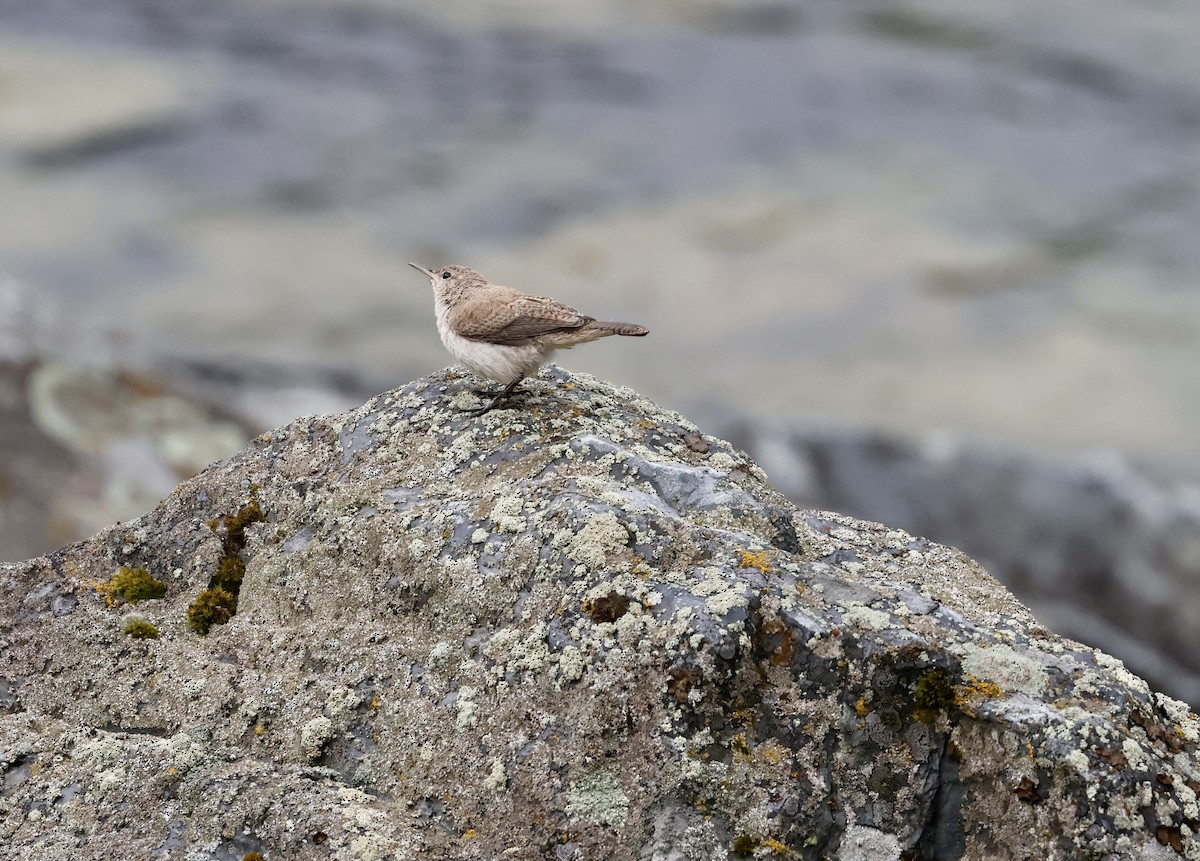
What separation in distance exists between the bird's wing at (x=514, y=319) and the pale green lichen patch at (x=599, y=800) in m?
2.98

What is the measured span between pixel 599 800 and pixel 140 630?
2.44 metres

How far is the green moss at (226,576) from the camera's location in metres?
5.37

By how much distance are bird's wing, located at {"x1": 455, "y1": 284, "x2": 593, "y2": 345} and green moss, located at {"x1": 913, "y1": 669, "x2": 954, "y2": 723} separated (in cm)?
313

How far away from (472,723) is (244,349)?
12561mm

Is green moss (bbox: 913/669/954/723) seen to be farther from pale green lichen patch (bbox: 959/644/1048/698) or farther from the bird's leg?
the bird's leg

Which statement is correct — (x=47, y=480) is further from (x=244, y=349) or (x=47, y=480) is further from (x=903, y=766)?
(x=903, y=766)

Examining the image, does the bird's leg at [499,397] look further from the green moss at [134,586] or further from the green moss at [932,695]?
the green moss at [932,695]

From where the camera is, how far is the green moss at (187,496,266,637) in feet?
17.6

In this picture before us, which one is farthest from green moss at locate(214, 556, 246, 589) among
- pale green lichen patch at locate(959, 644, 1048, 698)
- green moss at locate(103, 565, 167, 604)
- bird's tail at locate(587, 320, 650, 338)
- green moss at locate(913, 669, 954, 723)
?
pale green lichen patch at locate(959, 644, 1048, 698)

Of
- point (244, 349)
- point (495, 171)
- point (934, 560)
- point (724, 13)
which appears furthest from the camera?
point (724, 13)

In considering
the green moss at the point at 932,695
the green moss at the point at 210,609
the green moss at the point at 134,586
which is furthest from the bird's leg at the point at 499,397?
the green moss at the point at 932,695

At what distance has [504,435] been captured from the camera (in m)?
5.83

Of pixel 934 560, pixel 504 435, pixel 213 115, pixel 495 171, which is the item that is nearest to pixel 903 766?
pixel 934 560

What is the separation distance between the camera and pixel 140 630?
530 centimetres
